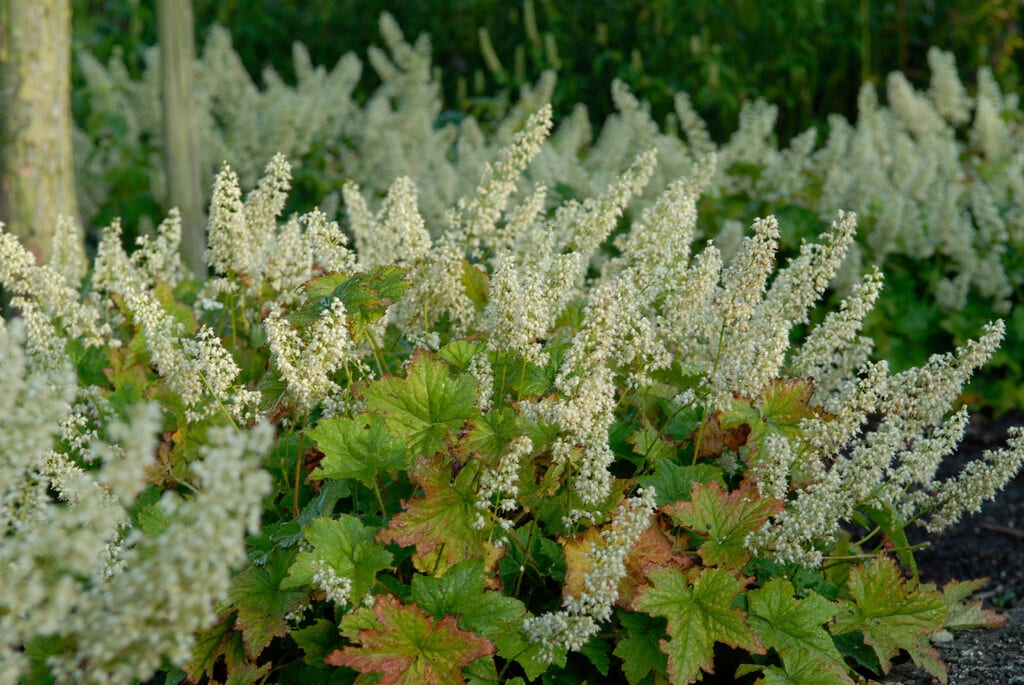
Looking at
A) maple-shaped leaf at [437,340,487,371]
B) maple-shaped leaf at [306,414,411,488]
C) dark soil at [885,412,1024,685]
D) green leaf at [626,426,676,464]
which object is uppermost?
maple-shaped leaf at [437,340,487,371]

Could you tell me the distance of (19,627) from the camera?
171 cm

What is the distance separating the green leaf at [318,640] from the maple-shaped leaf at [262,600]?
0.06 meters

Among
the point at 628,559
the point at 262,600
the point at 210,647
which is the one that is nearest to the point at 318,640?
the point at 262,600

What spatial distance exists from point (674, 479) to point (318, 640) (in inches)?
40.5

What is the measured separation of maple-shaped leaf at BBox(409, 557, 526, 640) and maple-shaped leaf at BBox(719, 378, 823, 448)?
2.98 ft

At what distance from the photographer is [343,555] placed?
2.50 metres

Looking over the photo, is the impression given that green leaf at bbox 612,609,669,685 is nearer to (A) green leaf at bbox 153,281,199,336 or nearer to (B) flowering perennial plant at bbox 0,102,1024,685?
(B) flowering perennial plant at bbox 0,102,1024,685

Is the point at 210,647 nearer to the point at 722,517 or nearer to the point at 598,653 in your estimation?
the point at 598,653

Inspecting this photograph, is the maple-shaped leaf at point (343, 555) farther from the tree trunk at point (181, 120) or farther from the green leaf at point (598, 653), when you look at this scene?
the tree trunk at point (181, 120)

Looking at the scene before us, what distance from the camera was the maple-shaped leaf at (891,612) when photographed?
109 inches

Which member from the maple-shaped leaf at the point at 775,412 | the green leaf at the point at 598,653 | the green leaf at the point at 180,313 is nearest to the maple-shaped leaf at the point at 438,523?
the green leaf at the point at 598,653

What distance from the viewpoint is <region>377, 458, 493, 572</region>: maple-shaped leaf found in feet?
8.14

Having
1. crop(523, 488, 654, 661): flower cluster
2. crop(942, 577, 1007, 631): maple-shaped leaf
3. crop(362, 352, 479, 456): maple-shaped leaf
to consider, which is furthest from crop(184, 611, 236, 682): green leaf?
crop(942, 577, 1007, 631): maple-shaped leaf

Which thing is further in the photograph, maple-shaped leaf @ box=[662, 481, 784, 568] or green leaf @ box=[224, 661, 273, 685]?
maple-shaped leaf @ box=[662, 481, 784, 568]
